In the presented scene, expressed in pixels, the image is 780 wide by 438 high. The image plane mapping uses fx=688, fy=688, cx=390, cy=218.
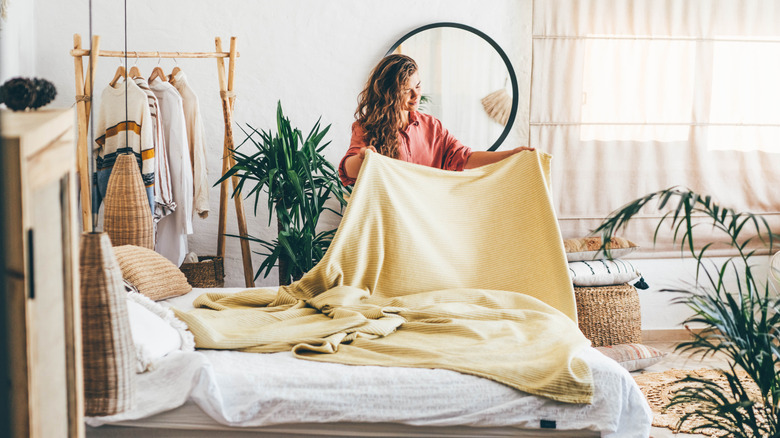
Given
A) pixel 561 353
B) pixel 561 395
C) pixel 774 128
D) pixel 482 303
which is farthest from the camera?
pixel 774 128

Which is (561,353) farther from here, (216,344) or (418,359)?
(216,344)

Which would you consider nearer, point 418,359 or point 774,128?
point 418,359

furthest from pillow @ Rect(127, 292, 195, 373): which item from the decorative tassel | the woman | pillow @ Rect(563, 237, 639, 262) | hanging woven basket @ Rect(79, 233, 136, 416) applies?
the decorative tassel

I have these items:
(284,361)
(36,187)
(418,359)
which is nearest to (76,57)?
(284,361)

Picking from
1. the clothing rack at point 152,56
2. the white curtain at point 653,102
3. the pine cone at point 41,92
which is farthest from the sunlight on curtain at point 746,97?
the pine cone at point 41,92

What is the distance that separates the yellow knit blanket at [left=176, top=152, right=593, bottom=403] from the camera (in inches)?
74.3

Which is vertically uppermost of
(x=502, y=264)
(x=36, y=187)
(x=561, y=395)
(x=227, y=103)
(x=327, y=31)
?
(x=327, y=31)

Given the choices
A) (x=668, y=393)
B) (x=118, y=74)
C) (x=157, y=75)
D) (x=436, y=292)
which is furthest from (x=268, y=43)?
(x=668, y=393)

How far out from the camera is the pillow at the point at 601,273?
352 centimetres

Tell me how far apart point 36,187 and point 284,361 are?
1.03 m

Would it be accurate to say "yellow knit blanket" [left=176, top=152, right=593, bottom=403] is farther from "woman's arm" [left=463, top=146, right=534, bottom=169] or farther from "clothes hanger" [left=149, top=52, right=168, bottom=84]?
"clothes hanger" [left=149, top=52, right=168, bottom=84]

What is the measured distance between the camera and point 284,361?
A: 1866 millimetres

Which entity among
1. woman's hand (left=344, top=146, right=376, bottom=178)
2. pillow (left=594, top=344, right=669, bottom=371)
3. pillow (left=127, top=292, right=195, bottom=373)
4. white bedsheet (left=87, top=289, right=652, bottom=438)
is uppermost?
woman's hand (left=344, top=146, right=376, bottom=178)

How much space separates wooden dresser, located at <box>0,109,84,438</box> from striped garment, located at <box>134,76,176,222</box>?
Answer: 2.19 metres
